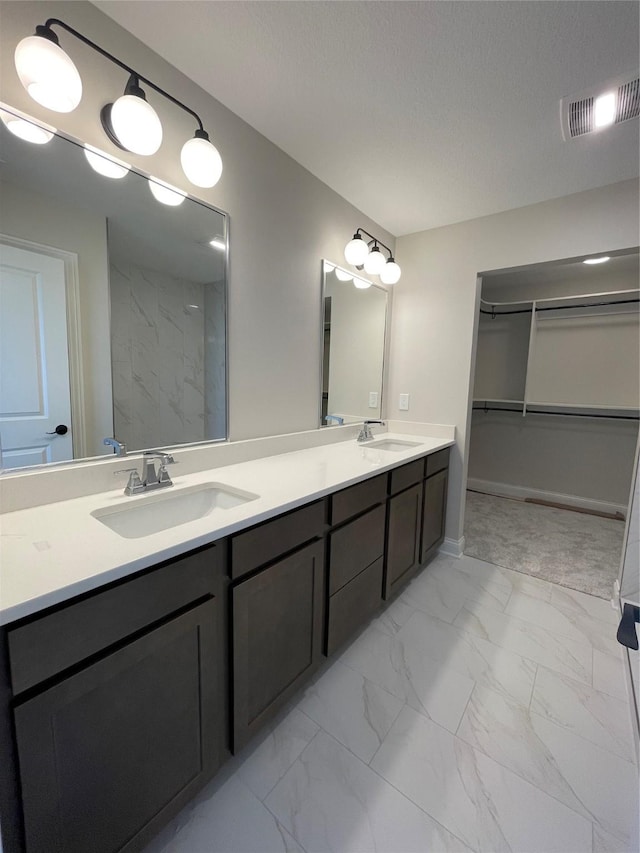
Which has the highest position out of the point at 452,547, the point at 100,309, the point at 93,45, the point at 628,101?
the point at 628,101

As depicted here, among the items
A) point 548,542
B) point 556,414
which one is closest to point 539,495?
point 556,414

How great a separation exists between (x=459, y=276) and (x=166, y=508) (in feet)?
7.68

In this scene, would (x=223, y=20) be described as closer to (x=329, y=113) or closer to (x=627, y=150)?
(x=329, y=113)

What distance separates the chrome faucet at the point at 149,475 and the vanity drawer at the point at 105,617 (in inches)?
17.4

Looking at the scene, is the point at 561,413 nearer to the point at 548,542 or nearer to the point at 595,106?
the point at 548,542

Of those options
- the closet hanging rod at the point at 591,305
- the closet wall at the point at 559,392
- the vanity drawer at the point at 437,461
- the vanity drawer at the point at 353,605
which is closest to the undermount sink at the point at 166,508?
the vanity drawer at the point at 353,605

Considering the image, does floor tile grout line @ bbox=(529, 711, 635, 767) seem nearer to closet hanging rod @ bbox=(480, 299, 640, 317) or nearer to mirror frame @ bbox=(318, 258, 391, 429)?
mirror frame @ bbox=(318, 258, 391, 429)

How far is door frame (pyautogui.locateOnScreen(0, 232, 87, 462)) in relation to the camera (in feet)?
3.67

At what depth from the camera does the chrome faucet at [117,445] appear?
4.02 ft

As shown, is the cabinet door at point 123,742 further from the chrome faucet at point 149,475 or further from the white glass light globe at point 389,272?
the white glass light globe at point 389,272

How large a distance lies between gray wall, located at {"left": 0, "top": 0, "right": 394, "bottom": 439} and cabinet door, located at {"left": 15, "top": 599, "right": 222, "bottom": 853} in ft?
3.21

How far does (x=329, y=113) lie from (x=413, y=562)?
2308 millimetres

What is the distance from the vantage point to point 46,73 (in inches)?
35.9

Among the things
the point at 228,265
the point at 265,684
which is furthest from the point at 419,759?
the point at 228,265
